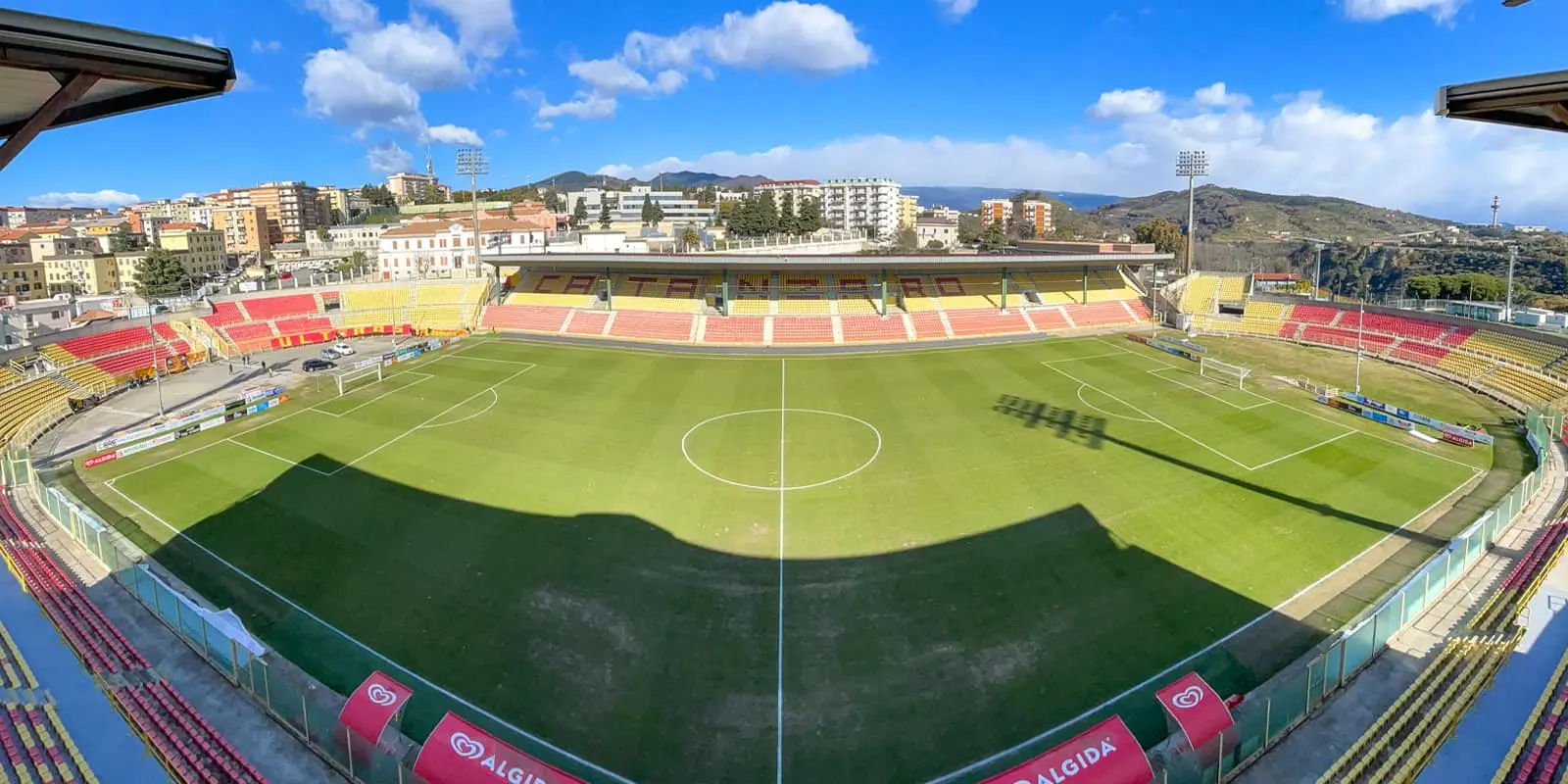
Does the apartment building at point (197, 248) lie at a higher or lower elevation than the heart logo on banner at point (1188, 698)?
higher

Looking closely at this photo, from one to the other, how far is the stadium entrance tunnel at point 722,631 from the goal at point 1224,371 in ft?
61.9

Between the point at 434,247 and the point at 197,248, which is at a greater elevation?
the point at 197,248

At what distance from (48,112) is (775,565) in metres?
13.1

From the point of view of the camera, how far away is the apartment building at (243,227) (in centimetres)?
10994

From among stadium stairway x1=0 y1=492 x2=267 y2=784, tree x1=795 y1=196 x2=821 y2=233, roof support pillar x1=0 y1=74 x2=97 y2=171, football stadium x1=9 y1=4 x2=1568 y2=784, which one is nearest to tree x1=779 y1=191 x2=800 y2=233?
tree x1=795 y1=196 x2=821 y2=233

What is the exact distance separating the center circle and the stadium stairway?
1272 cm

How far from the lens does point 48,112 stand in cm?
593

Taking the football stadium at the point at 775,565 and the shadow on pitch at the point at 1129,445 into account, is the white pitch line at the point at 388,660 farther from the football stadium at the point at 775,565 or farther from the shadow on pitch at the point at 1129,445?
the shadow on pitch at the point at 1129,445

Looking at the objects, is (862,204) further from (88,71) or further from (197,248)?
(88,71)

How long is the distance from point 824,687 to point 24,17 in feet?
38.4

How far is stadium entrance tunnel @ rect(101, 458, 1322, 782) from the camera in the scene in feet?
35.8

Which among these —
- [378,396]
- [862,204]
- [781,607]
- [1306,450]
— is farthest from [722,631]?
[862,204]

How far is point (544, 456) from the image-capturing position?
2298 centimetres

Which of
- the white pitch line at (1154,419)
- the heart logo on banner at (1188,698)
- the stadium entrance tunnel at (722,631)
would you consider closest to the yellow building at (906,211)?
the white pitch line at (1154,419)
